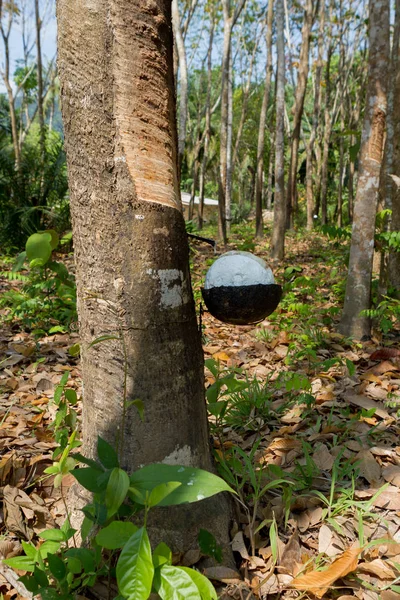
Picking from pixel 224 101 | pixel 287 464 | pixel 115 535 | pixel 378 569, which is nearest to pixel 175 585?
pixel 115 535

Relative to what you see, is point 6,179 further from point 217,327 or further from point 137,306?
point 137,306

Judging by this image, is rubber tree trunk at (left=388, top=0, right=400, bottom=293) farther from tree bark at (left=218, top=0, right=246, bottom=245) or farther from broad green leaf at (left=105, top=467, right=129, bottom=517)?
tree bark at (left=218, top=0, right=246, bottom=245)

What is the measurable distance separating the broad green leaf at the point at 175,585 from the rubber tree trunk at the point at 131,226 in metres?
0.34

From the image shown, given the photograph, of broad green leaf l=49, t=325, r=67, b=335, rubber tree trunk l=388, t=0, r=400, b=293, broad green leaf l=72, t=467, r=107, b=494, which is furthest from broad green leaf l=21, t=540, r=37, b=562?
rubber tree trunk l=388, t=0, r=400, b=293

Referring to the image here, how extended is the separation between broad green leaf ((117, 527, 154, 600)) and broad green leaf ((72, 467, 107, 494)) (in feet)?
0.65

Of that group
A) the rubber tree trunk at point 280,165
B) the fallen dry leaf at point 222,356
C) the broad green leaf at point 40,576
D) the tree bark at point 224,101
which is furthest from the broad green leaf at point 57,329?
the tree bark at point 224,101

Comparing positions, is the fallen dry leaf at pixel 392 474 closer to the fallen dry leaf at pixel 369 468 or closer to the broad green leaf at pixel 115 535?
the fallen dry leaf at pixel 369 468

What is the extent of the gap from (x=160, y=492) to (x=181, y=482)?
0.25 ft

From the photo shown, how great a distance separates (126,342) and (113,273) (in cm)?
22

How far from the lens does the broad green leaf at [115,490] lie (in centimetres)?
118

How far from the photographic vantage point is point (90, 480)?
1.29 metres

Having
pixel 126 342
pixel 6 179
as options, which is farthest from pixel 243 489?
pixel 6 179

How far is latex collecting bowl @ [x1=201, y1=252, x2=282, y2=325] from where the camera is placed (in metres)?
1.64

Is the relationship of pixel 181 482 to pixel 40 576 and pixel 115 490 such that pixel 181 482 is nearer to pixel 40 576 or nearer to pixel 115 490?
pixel 115 490
